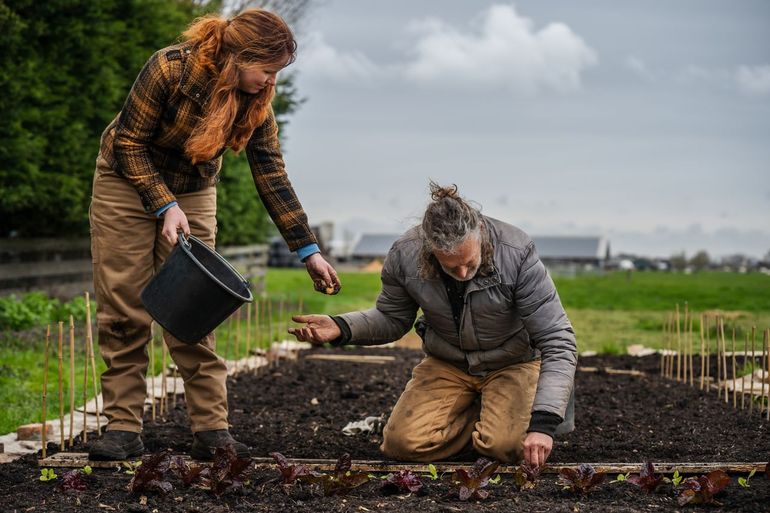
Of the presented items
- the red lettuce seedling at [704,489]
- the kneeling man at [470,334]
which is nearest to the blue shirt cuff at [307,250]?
the kneeling man at [470,334]

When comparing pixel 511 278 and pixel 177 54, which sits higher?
pixel 177 54

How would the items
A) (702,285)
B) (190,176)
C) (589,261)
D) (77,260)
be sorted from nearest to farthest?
(190,176)
(77,260)
(702,285)
(589,261)

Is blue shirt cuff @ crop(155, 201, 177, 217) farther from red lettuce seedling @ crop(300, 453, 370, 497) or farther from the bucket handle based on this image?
red lettuce seedling @ crop(300, 453, 370, 497)

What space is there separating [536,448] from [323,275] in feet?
3.68

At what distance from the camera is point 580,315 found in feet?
38.9

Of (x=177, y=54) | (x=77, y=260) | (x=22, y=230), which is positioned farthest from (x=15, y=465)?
(x=77, y=260)

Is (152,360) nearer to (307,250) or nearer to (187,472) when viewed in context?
(307,250)

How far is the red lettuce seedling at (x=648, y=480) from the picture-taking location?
3.17 metres

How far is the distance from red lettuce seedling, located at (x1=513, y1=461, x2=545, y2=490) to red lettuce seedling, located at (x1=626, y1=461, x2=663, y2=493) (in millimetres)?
334

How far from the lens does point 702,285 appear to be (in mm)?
15812

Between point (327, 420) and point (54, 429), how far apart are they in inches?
54.9

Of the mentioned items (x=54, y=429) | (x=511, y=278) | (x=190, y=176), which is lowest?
(x=54, y=429)

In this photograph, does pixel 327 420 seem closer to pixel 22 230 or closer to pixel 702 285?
pixel 22 230

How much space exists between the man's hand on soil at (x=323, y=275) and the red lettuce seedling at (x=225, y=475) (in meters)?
0.82
